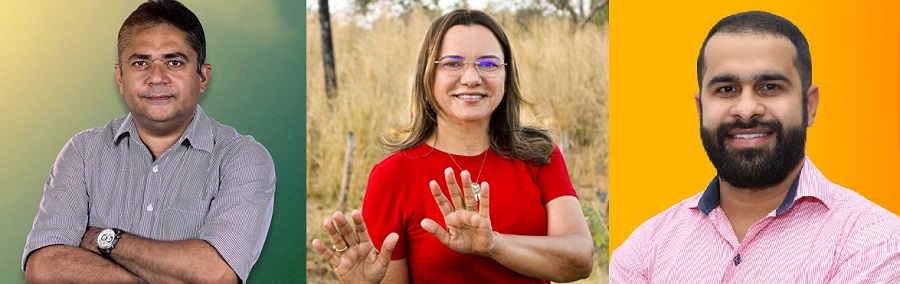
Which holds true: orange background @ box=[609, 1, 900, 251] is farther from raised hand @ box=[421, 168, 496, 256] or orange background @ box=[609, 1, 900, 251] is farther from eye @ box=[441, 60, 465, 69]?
raised hand @ box=[421, 168, 496, 256]

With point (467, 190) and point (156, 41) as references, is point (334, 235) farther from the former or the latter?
point (156, 41)

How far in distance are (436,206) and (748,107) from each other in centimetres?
123

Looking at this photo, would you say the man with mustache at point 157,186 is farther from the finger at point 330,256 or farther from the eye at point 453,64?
the eye at point 453,64

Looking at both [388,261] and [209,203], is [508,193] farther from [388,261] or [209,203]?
[209,203]

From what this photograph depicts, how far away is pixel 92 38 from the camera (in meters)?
4.71

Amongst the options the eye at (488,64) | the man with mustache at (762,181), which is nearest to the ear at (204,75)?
the eye at (488,64)

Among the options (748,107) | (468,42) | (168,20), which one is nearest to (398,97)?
(168,20)

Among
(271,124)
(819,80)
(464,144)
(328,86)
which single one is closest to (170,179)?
(271,124)

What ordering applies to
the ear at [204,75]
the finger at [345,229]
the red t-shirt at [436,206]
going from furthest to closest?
the ear at [204,75]
the red t-shirt at [436,206]
the finger at [345,229]

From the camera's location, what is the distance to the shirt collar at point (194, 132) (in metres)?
4.41

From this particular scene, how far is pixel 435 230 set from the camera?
3.40m

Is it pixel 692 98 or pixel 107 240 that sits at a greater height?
pixel 692 98

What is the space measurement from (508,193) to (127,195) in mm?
1672

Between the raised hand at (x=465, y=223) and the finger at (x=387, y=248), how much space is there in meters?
0.13
